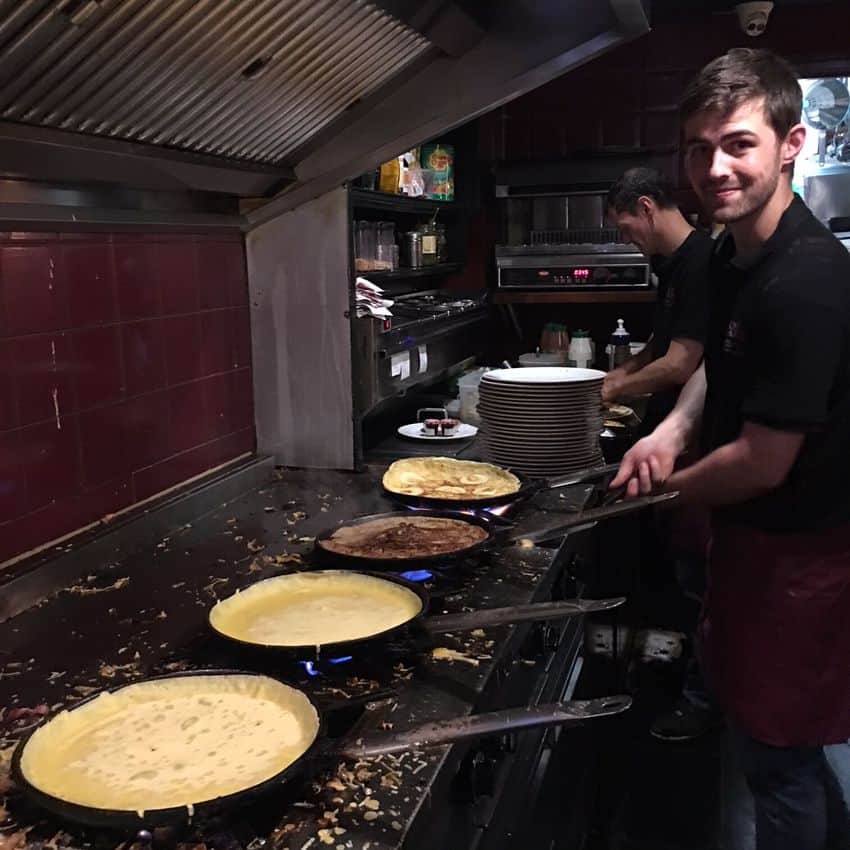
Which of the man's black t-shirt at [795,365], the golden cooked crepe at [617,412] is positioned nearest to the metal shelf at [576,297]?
the golden cooked crepe at [617,412]

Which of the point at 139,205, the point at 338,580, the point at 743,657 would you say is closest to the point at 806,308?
the point at 743,657

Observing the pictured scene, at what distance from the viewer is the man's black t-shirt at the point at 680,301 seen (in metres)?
2.76

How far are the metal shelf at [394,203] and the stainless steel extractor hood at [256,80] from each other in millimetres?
263

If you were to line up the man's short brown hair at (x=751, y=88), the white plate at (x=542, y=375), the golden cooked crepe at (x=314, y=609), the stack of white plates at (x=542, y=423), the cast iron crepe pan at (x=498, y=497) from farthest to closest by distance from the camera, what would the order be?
the white plate at (x=542, y=375), the stack of white plates at (x=542, y=423), the cast iron crepe pan at (x=498, y=497), the man's short brown hair at (x=751, y=88), the golden cooked crepe at (x=314, y=609)

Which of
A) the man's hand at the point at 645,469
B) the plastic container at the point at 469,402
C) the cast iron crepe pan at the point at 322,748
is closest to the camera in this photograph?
the cast iron crepe pan at the point at 322,748

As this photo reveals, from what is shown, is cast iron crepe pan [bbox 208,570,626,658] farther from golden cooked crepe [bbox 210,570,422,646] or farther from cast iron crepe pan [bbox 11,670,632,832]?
cast iron crepe pan [bbox 11,670,632,832]

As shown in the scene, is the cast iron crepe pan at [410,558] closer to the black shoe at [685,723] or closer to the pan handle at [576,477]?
the pan handle at [576,477]

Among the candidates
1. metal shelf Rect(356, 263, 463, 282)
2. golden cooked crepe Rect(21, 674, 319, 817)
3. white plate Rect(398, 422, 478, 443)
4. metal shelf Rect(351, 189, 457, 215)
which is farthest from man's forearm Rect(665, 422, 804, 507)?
metal shelf Rect(356, 263, 463, 282)

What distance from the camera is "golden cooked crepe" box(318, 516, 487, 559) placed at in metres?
1.69

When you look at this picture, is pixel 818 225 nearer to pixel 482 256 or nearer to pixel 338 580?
pixel 338 580

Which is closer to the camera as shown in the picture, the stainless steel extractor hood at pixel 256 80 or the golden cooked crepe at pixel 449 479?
the stainless steel extractor hood at pixel 256 80

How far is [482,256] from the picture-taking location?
14.3ft

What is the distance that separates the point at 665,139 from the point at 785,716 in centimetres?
308

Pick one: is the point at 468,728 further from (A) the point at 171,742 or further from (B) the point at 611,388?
(B) the point at 611,388
